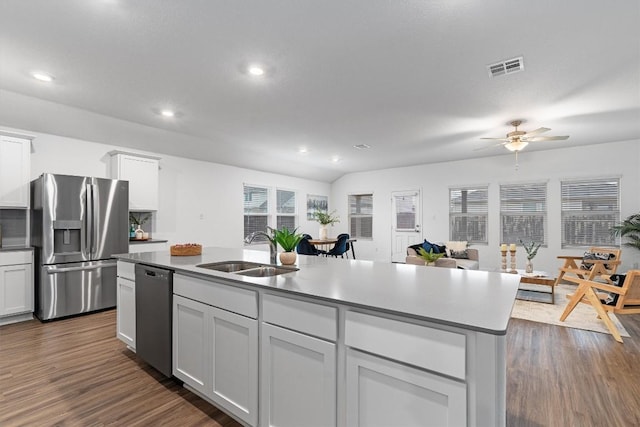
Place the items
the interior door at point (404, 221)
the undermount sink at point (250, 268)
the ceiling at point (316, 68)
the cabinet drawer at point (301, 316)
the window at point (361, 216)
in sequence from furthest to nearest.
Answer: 1. the window at point (361, 216)
2. the interior door at point (404, 221)
3. the undermount sink at point (250, 268)
4. the ceiling at point (316, 68)
5. the cabinet drawer at point (301, 316)

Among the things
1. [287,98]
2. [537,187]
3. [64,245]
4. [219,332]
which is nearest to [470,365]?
[219,332]

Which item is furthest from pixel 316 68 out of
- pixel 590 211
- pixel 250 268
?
pixel 590 211

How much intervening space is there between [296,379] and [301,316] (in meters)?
0.32

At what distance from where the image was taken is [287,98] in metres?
3.72

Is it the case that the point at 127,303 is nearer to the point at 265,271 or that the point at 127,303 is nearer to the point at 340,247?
the point at 265,271

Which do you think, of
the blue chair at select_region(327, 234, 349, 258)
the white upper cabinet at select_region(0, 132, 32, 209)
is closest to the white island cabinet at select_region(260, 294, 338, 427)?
the white upper cabinet at select_region(0, 132, 32, 209)

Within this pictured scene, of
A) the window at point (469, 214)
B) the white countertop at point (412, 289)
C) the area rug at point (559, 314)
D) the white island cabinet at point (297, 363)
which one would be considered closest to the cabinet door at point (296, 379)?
the white island cabinet at point (297, 363)

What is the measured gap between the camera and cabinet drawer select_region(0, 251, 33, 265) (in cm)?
371

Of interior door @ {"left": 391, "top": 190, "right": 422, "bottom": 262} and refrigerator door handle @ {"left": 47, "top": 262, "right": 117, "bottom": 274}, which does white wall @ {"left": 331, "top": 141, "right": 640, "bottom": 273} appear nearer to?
interior door @ {"left": 391, "top": 190, "right": 422, "bottom": 262}

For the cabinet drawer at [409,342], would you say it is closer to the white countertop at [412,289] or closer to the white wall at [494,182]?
the white countertop at [412,289]

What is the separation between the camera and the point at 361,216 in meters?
9.41

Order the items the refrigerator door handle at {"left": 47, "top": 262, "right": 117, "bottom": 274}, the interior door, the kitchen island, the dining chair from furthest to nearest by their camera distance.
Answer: the interior door
the refrigerator door handle at {"left": 47, "top": 262, "right": 117, "bottom": 274}
the dining chair
the kitchen island

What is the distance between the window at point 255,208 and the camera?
7.47m

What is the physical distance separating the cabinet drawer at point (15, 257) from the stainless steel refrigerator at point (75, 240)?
12cm
